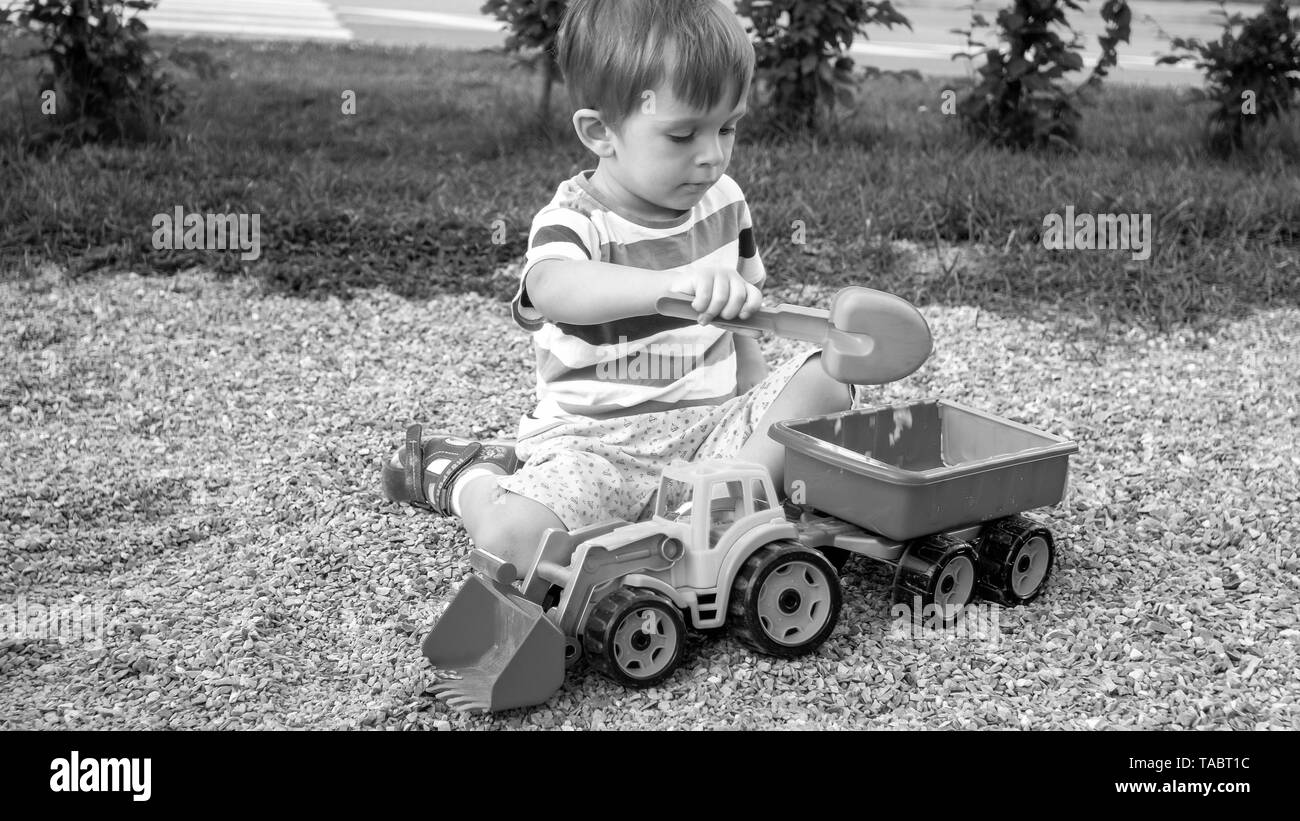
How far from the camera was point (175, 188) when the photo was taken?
4758 mm

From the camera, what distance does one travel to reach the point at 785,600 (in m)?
2.32

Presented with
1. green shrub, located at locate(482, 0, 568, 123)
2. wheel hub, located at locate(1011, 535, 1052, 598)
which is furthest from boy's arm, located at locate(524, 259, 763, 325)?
green shrub, located at locate(482, 0, 568, 123)

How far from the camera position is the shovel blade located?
2178mm

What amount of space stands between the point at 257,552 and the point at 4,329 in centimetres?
167

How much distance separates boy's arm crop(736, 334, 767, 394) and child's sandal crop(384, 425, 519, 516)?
1.72ft

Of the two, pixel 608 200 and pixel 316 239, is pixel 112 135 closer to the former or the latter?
pixel 316 239

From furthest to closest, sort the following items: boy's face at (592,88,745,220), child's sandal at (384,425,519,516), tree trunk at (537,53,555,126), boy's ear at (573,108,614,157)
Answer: tree trunk at (537,53,555,126) → child's sandal at (384,425,519,516) → boy's ear at (573,108,614,157) → boy's face at (592,88,745,220)

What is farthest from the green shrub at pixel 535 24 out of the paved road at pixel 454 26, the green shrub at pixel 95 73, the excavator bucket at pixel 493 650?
the paved road at pixel 454 26

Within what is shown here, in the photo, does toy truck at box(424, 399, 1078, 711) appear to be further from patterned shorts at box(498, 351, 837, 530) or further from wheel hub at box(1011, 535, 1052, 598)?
patterned shorts at box(498, 351, 837, 530)

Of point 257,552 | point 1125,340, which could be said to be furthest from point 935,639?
point 1125,340

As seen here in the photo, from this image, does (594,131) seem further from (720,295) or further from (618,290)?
(720,295)

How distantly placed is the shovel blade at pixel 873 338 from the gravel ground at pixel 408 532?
20.0 inches

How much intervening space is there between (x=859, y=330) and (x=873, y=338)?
0.11ft

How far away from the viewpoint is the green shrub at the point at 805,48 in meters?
5.35
